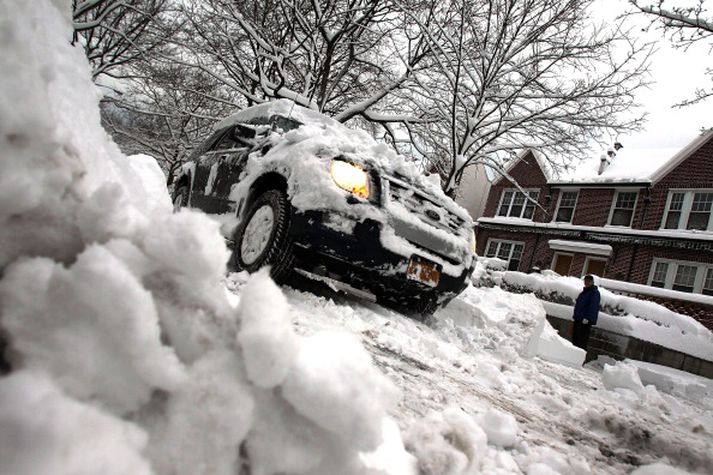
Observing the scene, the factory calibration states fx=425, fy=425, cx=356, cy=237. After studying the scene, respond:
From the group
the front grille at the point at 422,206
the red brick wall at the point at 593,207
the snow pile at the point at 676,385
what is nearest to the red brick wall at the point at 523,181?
the red brick wall at the point at 593,207

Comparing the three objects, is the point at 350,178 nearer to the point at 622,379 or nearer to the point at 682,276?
the point at 622,379

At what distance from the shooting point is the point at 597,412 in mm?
2400

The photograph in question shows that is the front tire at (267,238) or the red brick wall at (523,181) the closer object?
the front tire at (267,238)

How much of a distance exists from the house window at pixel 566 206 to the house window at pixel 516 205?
1301 millimetres

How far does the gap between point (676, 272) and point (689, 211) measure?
2.70 m

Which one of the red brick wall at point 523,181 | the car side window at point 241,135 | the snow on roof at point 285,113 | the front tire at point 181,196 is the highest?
the red brick wall at point 523,181

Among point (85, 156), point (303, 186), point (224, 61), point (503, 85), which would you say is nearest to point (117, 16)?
point (224, 61)

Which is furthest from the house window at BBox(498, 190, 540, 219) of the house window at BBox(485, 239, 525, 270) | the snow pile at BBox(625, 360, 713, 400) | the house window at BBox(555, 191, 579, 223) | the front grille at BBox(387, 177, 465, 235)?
the front grille at BBox(387, 177, 465, 235)

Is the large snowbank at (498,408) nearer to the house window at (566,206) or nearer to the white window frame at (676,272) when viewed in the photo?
the white window frame at (676,272)

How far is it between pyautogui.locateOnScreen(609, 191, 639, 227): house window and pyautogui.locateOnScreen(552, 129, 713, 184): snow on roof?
694 mm

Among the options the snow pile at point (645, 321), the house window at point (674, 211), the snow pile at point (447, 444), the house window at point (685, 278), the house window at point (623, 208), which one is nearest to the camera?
the snow pile at point (447, 444)

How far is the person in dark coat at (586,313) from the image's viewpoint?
23.9 ft

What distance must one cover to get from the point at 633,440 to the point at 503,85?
9.40m

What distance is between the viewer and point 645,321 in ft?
25.2
